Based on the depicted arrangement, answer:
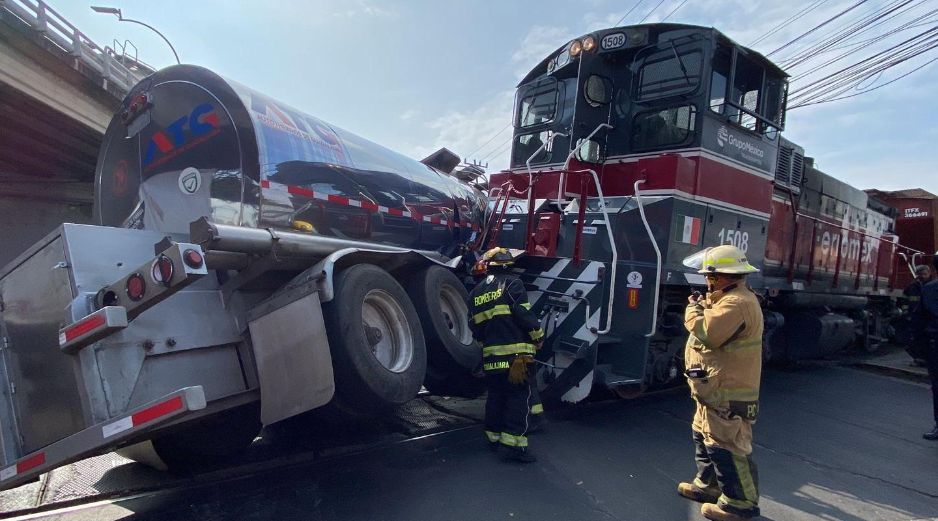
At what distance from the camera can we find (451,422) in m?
4.87

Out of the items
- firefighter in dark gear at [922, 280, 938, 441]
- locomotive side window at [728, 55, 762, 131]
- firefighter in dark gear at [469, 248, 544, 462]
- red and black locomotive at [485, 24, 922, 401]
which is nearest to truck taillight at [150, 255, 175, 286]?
firefighter in dark gear at [469, 248, 544, 462]

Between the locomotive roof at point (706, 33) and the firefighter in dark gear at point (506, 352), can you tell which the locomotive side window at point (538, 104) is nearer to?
the locomotive roof at point (706, 33)

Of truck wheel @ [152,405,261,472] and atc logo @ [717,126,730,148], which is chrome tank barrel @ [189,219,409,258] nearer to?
truck wheel @ [152,405,261,472]

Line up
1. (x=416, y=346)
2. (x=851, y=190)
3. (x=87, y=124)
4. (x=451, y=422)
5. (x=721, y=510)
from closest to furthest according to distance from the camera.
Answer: (x=721, y=510), (x=416, y=346), (x=451, y=422), (x=851, y=190), (x=87, y=124)

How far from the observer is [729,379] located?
132 inches

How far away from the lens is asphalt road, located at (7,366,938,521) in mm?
3221

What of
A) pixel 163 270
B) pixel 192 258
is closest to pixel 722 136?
pixel 192 258

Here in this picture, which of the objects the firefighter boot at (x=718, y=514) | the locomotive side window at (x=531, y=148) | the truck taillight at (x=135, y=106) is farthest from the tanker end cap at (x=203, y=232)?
the locomotive side window at (x=531, y=148)

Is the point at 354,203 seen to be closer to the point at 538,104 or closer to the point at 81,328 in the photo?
the point at 81,328

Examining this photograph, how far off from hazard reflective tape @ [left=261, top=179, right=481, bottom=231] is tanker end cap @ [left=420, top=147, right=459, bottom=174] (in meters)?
1.13

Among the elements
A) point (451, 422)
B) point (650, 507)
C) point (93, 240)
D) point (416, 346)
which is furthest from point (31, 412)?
point (650, 507)

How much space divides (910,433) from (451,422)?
475 centimetres

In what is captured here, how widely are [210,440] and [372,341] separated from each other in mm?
1262

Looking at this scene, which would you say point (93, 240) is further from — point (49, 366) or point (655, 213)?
point (655, 213)
